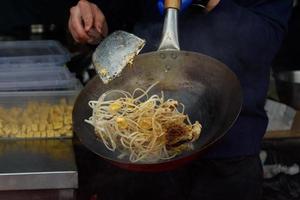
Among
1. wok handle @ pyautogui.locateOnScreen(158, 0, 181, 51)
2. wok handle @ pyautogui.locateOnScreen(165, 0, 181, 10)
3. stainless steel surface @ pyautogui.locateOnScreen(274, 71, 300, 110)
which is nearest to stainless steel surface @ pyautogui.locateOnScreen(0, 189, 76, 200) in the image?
wok handle @ pyautogui.locateOnScreen(158, 0, 181, 51)

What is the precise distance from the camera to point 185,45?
201cm

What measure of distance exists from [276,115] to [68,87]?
115 cm

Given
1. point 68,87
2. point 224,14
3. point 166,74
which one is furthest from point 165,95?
point 68,87

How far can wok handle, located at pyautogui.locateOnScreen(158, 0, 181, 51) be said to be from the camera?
5.55 feet

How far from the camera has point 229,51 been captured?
6.45 ft

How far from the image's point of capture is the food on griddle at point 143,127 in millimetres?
1740

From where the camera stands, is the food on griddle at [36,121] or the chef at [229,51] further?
the food on griddle at [36,121]

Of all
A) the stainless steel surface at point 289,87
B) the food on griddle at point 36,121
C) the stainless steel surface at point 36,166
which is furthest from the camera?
the stainless steel surface at point 289,87

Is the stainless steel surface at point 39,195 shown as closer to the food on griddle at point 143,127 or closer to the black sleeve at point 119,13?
the food on griddle at point 143,127

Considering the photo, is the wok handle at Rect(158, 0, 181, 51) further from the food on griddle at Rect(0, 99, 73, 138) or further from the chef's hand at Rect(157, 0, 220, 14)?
the food on griddle at Rect(0, 99, 73, 138)

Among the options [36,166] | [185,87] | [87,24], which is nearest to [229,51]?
[185,87]

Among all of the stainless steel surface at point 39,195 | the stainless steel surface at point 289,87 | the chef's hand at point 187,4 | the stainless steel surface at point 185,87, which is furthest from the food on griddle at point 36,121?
the stainless steel surface at point 289,87

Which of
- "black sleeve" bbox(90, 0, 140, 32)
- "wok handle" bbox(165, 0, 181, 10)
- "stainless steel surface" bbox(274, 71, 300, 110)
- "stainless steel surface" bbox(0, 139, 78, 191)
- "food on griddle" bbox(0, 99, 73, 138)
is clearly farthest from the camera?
"stainless steel surface" bbox(274, 71, 300, 110)

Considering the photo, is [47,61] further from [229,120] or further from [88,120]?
[229,120]
